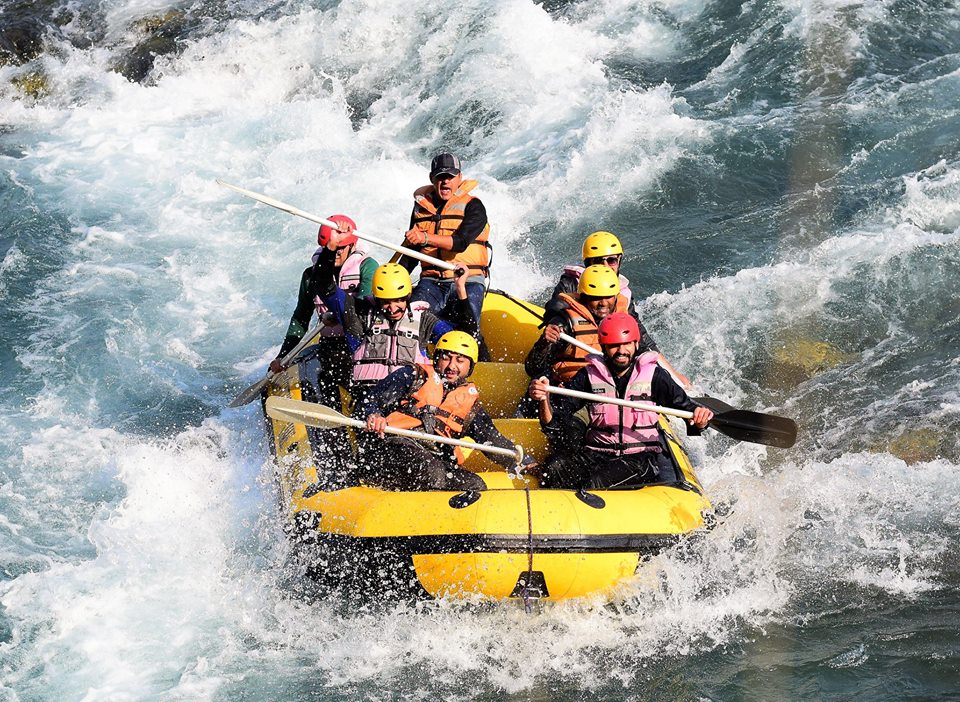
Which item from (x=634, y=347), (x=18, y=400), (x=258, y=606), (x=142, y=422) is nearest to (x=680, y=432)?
(x=634, y=347)

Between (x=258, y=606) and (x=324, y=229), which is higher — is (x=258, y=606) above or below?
below

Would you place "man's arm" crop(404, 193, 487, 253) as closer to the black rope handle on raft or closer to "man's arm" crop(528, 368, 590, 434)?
"man's arm" crop(528, 368, 590, 434)

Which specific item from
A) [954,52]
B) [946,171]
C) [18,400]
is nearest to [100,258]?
[18,400]

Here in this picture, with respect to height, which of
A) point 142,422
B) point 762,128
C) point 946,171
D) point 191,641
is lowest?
point 191,641

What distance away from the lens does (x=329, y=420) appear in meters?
6.75

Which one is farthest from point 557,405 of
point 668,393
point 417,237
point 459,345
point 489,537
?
point 417,237

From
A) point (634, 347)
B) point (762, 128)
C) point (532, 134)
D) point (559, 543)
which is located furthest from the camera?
point (532, 134)

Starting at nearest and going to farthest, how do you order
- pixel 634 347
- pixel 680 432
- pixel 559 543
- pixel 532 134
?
pixel 559 543, pixel 634 347, pixel 680 432, pixel 532 134

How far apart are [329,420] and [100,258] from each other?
23.8 ft

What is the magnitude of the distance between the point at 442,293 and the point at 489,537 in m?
2.67

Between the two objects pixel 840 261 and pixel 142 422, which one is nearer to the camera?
pixel 142 422

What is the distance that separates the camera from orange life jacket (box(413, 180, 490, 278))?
8305 millimetres

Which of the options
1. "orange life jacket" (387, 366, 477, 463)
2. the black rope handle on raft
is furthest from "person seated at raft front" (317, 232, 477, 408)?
the black rope handle on raft

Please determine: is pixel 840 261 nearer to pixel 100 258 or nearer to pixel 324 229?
pixel 324 229
